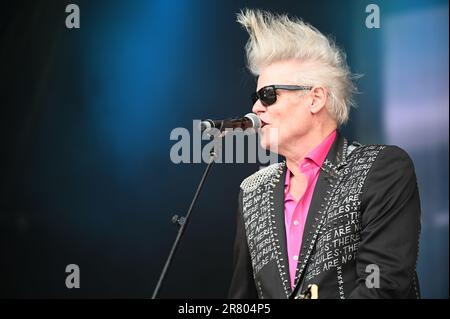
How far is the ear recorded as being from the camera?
3.13 meters

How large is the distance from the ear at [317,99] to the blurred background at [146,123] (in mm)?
1355

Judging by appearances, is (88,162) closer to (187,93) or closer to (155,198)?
(155,198)

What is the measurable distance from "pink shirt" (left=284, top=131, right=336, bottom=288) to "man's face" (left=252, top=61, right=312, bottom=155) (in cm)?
11

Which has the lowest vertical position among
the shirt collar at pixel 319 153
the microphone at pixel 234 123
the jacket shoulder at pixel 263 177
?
the jacket shoulder at pixel 263 177

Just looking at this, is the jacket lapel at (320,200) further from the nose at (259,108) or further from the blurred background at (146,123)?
the blurred background at (146,123)

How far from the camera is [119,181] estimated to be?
4598 mm

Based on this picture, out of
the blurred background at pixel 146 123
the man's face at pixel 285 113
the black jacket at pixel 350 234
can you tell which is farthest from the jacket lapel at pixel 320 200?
the blurred background at pixel 146 123

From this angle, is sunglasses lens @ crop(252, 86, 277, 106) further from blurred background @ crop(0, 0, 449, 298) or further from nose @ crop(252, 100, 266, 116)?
blurred background @ crop(0, 0, 449, 298)

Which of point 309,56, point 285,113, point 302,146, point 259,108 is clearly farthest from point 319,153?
point 309,56

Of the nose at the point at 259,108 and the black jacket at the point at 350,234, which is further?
the nose at the point at 259,108

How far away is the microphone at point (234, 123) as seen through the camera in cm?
272
